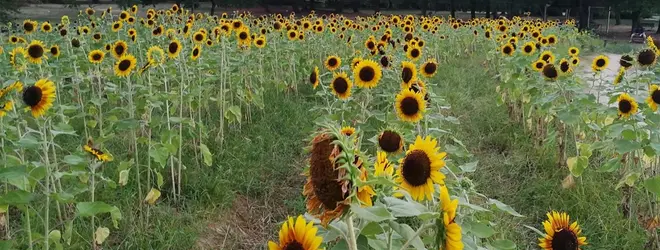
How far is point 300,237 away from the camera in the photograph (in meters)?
1.01

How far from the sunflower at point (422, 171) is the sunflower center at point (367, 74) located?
1.73 m

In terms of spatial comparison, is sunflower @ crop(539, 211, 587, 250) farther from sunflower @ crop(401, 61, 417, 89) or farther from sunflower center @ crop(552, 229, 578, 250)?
sunflower @ crop(401, 61, 417, 89)

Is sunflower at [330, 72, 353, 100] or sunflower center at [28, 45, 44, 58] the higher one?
sunflower center at [28, 45, 44, 58]

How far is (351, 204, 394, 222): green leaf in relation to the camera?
97 centimetres

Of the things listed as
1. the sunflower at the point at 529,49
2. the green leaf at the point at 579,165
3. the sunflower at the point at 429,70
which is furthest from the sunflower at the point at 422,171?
the sunflower at the point at 529,49

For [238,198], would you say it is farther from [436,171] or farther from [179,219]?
[436,171]

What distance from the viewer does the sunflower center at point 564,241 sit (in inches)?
54.2

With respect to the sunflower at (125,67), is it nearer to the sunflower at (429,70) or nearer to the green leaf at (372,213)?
the sunflower at (429,70)

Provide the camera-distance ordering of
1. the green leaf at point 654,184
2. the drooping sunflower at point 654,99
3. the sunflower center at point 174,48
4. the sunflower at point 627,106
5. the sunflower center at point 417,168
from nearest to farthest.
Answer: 1. the sunflower center at point 417,168
2. the green leaf at point 654,184
3. the drooping sunflower at point 654,99
4. the sunflower at point 627,106
5. the sunflower center at point 174,48

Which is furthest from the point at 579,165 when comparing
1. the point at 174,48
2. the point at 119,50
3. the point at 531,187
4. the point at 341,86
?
the point at 119,50

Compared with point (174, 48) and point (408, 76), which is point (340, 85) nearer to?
point (408, 76)

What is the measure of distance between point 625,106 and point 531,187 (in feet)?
3.13

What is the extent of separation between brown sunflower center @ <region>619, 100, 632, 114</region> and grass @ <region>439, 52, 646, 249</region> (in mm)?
591

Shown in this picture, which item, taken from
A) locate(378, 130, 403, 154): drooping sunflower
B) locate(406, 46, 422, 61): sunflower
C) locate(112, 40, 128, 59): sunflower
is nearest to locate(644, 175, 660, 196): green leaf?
locate(378, 130, 403, 154): drooping sunflower
